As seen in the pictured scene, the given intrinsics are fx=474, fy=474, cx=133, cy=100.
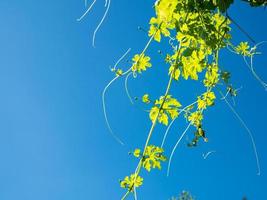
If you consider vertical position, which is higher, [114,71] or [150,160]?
[114,71]

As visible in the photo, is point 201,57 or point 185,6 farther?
point 201,57

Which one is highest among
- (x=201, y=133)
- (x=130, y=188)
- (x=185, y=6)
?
(x=185, y=6)

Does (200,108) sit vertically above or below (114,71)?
below

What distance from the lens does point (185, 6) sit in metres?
1.61

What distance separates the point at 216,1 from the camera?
5.06 feet

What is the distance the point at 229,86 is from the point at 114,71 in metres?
0.49

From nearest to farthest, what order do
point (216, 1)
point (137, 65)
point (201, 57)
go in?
point (216, 1) < point (201, 57) < point (137, 65)

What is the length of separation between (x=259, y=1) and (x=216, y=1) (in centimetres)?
16

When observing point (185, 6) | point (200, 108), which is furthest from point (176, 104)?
point (185, 6)

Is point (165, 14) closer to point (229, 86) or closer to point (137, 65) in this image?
point (137, 65)

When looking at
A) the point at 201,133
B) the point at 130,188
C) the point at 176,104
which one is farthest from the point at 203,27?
the point at 130,188

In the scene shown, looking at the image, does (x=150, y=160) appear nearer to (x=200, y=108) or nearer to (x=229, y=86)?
(x=200, y=108)

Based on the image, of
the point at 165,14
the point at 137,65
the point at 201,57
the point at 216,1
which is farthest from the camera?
the point at 137,65

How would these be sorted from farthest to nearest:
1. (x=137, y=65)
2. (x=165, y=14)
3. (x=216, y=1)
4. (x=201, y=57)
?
(x=137, y=65) < (x=201, y=57) < (x=165, y=14) < (x=216, y=1)
